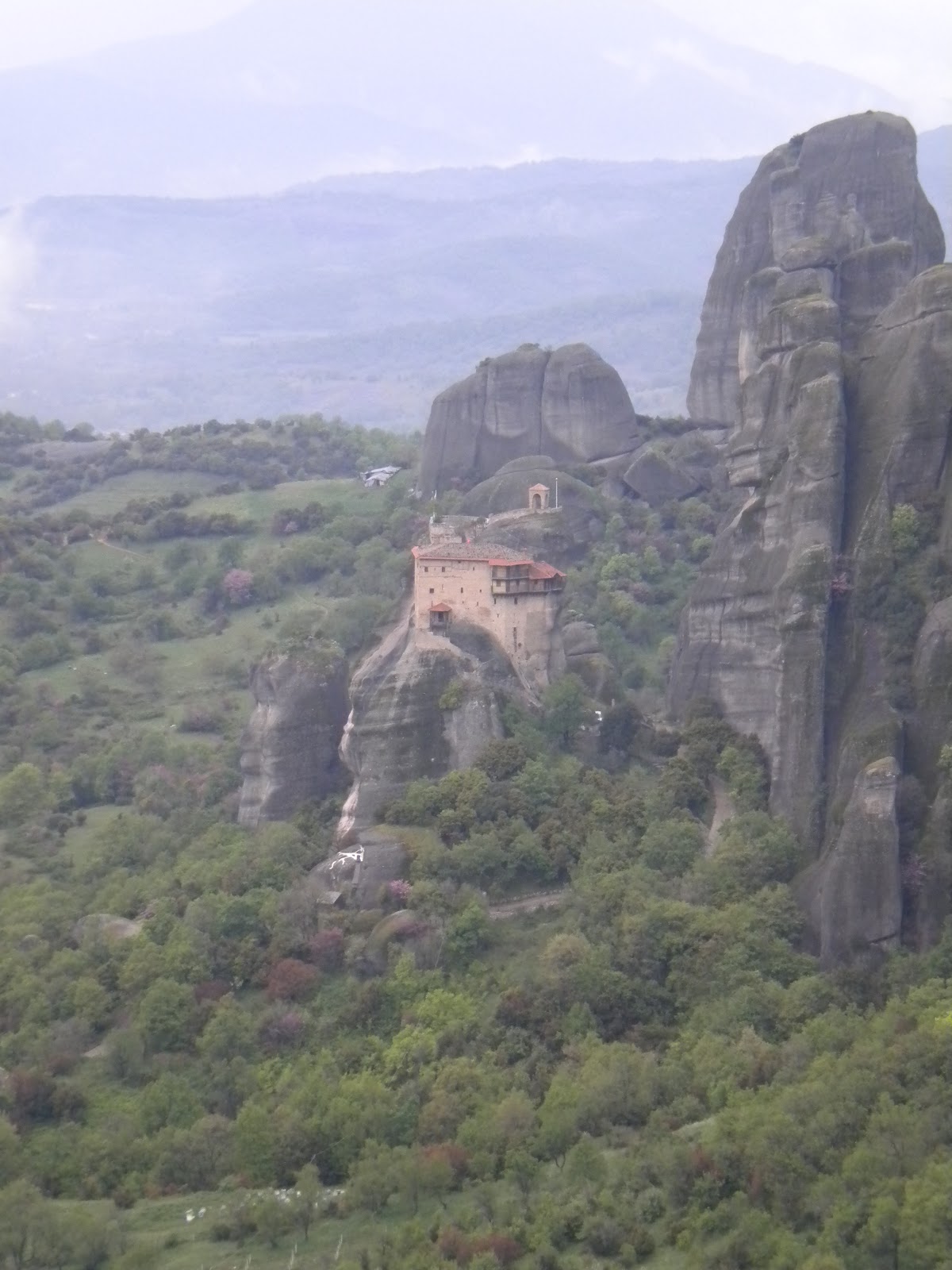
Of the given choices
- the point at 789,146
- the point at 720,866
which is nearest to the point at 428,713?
the point at 720,866

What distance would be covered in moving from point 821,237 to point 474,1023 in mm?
28160

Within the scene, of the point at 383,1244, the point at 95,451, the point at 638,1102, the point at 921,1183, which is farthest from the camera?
the point at 95,451

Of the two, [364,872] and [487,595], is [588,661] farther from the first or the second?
[364,872]

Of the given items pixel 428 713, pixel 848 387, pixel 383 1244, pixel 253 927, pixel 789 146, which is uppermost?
pixel 789 146

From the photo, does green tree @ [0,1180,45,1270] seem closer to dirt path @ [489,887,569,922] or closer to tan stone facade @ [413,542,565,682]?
dirt path @ [489,887,569,922]

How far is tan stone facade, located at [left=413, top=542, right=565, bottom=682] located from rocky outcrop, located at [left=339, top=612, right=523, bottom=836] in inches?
41.1

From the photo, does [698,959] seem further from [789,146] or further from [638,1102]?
[789,146]

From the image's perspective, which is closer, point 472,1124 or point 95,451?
point 472,1124

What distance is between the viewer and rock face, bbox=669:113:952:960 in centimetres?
4753

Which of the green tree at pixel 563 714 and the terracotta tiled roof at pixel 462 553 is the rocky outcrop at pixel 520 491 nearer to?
the terracotta tiled roof at pixel 462 553

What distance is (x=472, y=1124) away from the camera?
140 ft

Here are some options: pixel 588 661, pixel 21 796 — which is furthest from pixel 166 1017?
pixel 21 796

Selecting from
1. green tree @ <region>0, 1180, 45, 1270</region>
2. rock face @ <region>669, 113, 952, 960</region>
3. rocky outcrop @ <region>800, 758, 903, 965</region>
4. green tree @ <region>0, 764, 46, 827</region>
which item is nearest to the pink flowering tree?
green tree @ <region>0, 764, 46, 827</region>

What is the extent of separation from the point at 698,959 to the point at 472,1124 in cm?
715
